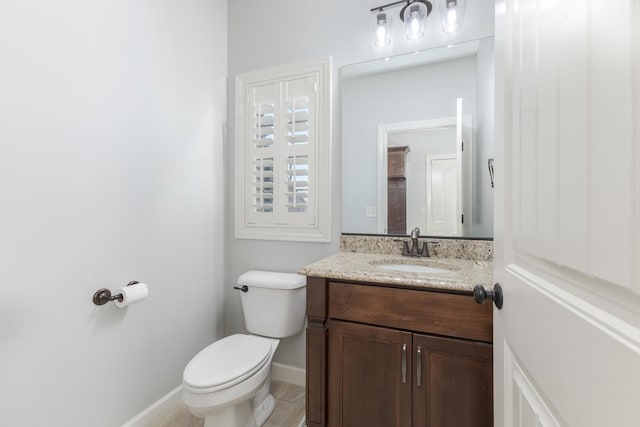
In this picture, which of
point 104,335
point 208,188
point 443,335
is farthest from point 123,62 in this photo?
point 443,335

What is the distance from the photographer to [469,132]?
1562mm

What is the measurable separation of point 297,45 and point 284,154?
2.29 ft

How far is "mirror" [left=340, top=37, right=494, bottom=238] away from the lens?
153 centimetres

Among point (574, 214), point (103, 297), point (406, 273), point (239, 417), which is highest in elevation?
point (574, 214)

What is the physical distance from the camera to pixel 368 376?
1.20m

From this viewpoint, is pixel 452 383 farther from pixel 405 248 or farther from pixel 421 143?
pixel 421 143

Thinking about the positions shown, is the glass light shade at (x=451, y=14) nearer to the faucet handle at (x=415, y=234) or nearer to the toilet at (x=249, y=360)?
the faucet handle at (x=415, y=234)

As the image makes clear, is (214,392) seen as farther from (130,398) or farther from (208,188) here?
(208,188)

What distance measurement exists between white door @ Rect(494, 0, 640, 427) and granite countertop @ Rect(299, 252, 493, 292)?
42 cm

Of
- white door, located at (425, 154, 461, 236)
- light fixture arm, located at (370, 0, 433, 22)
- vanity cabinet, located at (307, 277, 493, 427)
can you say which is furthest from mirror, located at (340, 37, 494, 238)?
vanity cabinet, located at (307, 277, 493, 427)

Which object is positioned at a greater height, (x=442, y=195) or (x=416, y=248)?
(x=442, y=195)

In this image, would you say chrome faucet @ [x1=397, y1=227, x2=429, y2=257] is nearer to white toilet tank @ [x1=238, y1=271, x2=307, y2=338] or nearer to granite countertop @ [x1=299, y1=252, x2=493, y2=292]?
granite countertop @ [x1=299, y1=252, x2=493, y2=292]

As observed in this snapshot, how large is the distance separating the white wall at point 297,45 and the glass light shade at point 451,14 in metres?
0.03

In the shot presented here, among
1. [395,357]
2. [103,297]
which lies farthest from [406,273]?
[103,297]
